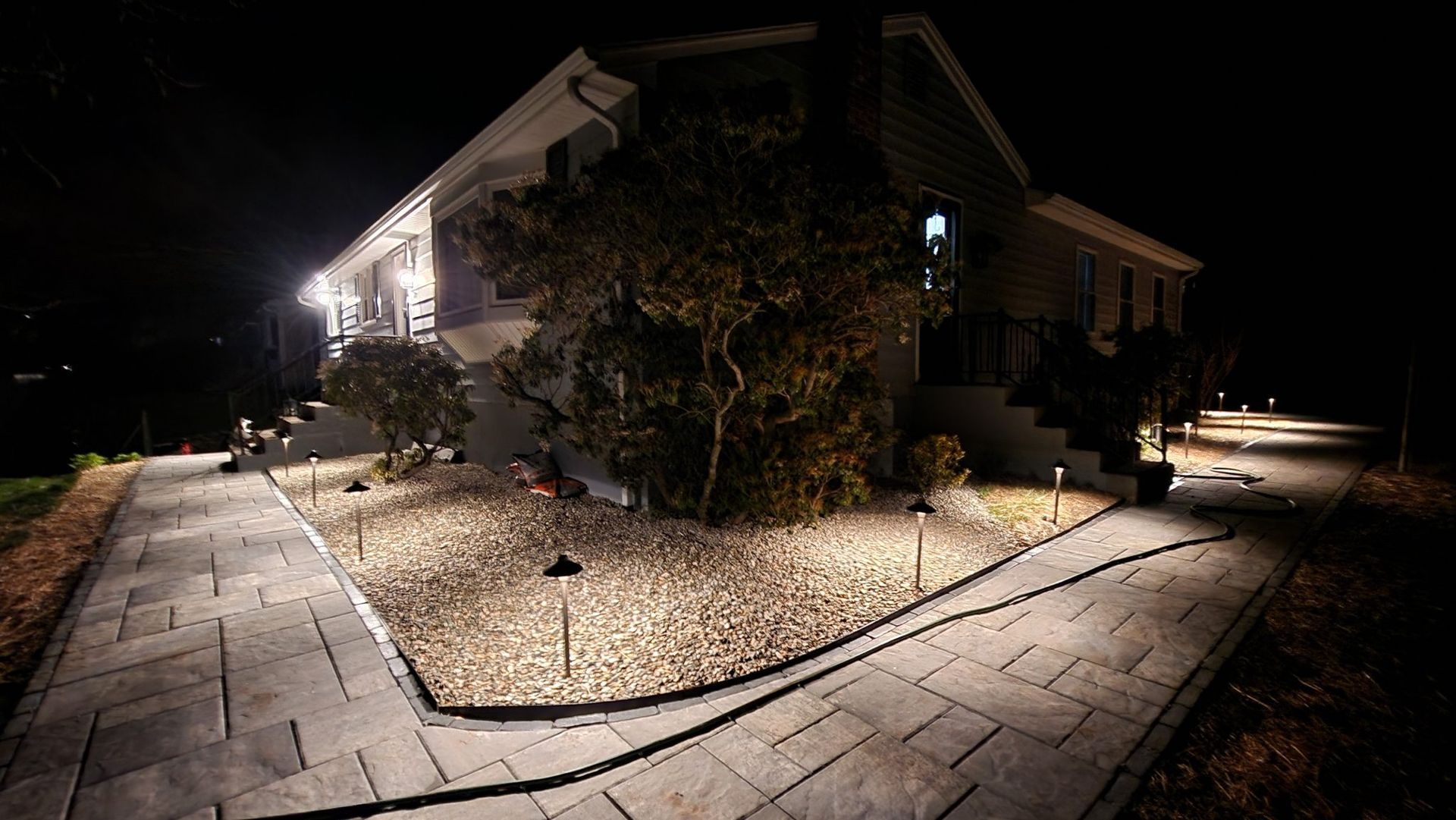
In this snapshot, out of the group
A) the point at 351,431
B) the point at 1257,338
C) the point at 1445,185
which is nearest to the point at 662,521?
the point at 351,431

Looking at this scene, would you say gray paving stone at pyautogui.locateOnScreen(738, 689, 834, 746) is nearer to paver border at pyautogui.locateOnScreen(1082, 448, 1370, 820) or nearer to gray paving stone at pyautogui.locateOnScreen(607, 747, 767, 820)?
Result: gray paving stone at pyautogui.locateOnScreen(607, 747, 767, 820)

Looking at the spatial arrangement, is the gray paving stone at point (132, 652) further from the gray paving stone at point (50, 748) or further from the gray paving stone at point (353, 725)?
the gray paving stone at point (353, 725)

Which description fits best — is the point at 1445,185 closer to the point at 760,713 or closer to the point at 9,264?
the point at 760,713

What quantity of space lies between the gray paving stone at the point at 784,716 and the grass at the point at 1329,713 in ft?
4.24

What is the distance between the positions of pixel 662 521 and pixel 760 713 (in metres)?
3.22

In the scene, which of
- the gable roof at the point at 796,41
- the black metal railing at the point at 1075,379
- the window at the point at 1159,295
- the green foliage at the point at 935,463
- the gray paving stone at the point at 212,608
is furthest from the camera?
the window at the point at 1159,295

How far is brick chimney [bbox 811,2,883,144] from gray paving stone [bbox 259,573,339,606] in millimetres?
6949

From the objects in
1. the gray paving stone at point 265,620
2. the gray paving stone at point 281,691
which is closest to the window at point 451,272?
the gray paving stone at point 265,620

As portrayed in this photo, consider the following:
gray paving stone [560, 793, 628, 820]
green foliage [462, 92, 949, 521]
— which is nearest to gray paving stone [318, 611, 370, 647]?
gray paving stone [560, 793, 628, 820]

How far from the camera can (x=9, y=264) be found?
2298 cm

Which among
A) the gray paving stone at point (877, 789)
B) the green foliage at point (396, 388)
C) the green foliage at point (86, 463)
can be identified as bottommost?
the gray paving stone at point (877, 789)

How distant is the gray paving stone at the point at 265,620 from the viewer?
392 cm

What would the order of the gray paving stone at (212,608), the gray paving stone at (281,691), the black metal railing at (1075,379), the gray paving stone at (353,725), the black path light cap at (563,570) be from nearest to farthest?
the gray paving stone at (353,725) < the gray paving stone at (281,691) < the black path light cap at (563,570) < the gray paving stone at (212,608) < the black metal railing at (1075,379)

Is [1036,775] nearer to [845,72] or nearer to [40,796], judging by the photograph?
[40,796]
